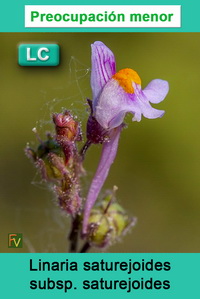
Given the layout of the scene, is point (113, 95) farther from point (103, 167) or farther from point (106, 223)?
point (106, 223)

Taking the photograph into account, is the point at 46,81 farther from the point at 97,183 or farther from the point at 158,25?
the point at 97,183

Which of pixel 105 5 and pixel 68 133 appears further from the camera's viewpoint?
pixel 105 5

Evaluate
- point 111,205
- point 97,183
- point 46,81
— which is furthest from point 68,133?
point 46,81

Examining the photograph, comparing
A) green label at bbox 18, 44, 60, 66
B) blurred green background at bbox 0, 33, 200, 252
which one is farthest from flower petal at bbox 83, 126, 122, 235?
blurred green background at bbox 0, 33, 200, 252

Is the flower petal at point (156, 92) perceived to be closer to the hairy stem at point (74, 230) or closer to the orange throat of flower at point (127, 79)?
the orange throat of flower at point (127, 79)

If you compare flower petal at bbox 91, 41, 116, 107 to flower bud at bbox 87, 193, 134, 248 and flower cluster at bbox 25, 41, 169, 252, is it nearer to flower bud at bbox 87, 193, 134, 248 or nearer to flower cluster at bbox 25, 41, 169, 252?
flower cluster at bbox 25, 41, 169, 252

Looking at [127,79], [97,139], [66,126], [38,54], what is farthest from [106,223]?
[38,54]


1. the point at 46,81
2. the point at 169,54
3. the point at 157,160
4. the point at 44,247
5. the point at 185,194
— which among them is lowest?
the point at 44,247
